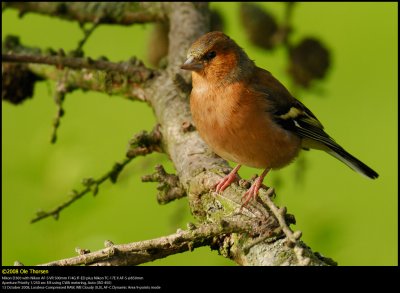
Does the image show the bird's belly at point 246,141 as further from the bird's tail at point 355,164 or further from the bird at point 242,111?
the bird's tail at point 355,164

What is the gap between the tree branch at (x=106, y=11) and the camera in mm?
4785

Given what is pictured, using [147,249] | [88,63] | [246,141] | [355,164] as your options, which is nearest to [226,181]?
[246,141]

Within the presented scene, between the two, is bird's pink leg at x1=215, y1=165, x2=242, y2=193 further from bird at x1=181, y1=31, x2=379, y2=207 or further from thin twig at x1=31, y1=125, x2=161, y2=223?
thin twig at x1=31, y1=125, x2=161, y2=223

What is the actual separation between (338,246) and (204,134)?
1.03 m

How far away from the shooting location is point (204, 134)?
346 centimetres

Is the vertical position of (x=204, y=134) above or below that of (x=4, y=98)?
below

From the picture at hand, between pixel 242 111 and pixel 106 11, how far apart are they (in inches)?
67.4

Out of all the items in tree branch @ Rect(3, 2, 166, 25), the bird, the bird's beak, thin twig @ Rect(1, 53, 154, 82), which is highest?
tree branch @ Rect(3, 2, 166, 25)

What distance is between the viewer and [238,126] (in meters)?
3.46

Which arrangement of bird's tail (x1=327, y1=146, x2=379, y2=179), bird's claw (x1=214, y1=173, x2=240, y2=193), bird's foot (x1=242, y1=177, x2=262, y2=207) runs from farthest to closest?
bird's tail (x1=327, y1=146, x2=379, y2=179), bird's claw (x1=214, y1=173, x2=240, y2=193), bird's foot (x1=242, y1=177, x2=262, y2=207)

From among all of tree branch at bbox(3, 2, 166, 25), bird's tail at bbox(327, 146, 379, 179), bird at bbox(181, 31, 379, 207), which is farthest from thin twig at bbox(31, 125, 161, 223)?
tree branch at bbox(3, 2, 166, 25)

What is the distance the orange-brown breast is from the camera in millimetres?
3436

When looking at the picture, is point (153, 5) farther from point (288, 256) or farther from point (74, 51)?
point (288, 256)

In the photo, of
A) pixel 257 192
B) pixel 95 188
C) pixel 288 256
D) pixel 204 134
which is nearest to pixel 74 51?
pixel 95 188
